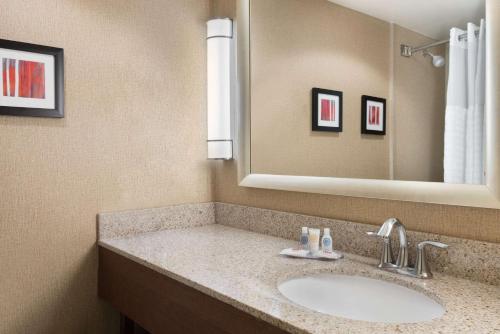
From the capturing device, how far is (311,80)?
5.41 feet

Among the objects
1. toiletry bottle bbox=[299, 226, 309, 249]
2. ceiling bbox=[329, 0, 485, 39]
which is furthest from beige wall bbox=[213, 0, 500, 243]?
ceiling bbox=[329, 0, 485, 39]

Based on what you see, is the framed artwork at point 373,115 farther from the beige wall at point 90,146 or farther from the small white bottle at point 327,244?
the beige wall at point 90,146

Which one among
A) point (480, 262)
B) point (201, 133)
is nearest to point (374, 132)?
point (480, 262)

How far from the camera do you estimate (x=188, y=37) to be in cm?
197

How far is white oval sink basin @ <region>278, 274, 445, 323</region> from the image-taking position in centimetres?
114

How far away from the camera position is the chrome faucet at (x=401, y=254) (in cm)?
118

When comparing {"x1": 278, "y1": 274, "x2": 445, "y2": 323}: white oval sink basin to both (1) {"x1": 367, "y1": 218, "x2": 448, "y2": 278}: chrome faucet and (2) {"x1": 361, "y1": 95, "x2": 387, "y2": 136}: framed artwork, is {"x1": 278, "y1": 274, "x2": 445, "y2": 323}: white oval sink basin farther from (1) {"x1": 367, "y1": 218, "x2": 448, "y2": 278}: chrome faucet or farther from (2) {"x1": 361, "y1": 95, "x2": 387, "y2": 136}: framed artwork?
(2) {"x1": 361, "y1": 95, "x2": 387, "y2": 136}: framed artwork

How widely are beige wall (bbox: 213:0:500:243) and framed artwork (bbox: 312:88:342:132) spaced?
28 centimetres

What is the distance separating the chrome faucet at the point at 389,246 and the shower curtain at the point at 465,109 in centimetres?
20

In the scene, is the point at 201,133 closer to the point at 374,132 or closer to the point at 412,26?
the point at 374,132

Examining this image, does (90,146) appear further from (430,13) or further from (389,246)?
(430,13)

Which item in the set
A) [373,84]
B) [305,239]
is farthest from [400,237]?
[373,84]

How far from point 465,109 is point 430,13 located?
0.32 m

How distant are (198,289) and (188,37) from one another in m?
1.28
